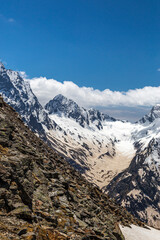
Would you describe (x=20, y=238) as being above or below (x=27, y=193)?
below

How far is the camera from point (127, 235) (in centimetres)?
3584

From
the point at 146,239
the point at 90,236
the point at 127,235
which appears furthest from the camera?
the point at 146,239

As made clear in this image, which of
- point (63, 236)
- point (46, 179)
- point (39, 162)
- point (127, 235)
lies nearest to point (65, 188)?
point (46, 179)

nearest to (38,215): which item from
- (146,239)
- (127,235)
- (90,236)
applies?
(90,236)

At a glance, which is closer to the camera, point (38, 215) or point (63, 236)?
point (63, 236)

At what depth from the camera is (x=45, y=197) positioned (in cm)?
2322

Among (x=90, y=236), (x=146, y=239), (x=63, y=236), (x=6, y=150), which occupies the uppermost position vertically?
(x=6, y=150)

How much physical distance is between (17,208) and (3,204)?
144 centimetres

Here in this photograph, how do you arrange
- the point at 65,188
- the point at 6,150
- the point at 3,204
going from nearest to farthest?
the point at 3,204 < the point at 6,150 < the point at 65,188

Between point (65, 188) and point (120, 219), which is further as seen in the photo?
point (120, 219)

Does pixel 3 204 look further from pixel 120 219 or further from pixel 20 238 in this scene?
pixel 120 219

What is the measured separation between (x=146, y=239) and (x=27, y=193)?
101 feet

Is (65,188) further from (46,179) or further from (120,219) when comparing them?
(120,219)

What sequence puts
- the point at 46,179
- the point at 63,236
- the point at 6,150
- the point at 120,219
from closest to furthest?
the point at 63,236, the point at 6,150, the point at 46,179, the point at 120,219
